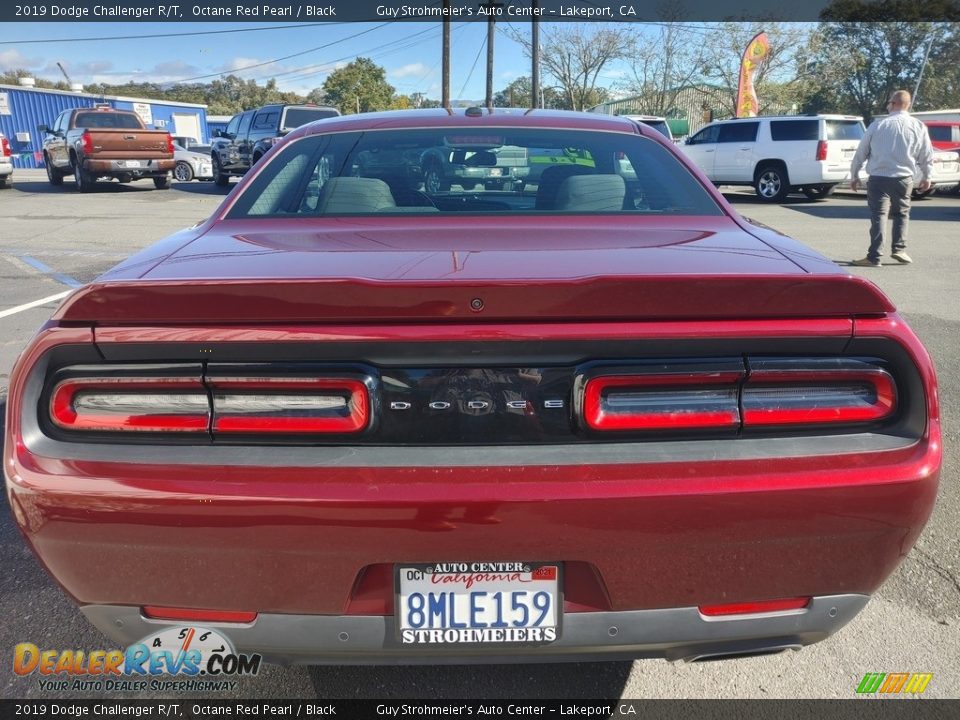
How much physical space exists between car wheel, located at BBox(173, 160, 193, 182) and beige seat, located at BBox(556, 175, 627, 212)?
71.2ft

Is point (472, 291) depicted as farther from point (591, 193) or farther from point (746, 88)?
point (746, 88)

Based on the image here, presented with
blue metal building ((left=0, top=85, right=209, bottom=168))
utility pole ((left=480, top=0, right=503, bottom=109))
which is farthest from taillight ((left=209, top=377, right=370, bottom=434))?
blue metal building ((left=0, top=85, right=209, bottom=168))

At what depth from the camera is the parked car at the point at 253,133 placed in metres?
17.3

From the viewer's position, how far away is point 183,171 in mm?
22000

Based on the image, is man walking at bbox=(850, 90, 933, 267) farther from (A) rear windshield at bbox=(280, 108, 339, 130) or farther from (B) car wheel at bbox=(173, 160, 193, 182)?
(B) car wheel at bbox=(173, 160, 193, 182)

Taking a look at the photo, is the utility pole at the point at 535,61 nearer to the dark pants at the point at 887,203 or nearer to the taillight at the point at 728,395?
the dark pants at the point at 887,203

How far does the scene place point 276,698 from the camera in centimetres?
211

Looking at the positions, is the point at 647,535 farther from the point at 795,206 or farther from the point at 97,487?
the point at 795,206

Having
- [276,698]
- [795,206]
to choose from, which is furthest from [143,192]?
[276,698]

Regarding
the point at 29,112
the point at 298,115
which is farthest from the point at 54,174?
the point at 29,112

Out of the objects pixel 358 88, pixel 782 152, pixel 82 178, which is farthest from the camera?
pixel 358 88

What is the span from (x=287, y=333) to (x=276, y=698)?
1.16 m

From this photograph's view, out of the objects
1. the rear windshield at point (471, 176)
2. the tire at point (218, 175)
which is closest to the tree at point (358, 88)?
the tire at point (218, 175)

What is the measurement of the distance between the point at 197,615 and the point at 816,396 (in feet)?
4.77
